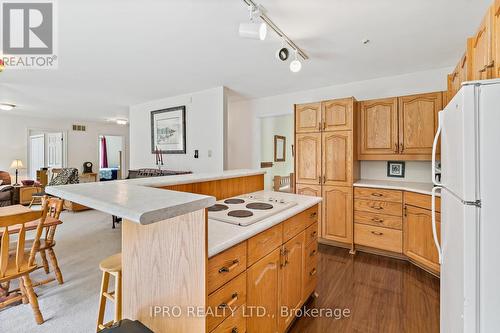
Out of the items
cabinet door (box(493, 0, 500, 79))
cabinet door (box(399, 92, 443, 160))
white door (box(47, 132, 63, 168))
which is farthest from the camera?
white door (box(47, 132, 63, 168))

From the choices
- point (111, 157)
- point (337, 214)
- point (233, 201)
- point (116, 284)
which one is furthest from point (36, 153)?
point (337, 214)

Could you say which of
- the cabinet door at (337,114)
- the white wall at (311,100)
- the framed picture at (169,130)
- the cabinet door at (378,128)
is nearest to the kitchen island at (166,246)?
the cabinet door at (337,114)

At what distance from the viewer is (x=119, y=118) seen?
693 cm

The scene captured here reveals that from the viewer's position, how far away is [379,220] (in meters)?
2.91

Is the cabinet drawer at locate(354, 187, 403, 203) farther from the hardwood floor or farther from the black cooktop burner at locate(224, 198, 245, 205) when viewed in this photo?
the black cooktop burner at locate(224, 198, 245, 205)

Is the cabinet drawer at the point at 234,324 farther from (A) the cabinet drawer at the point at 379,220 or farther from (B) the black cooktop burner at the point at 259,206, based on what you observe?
(A) the cabinet drawer at the point at 379,220

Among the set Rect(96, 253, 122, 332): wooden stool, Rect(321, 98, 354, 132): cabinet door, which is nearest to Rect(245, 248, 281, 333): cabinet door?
Rect(96, 253, 122, 332): wooden stool

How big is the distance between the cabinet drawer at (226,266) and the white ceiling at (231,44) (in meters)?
1.71

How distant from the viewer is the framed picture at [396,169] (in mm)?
3262

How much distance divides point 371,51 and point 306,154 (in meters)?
1.49

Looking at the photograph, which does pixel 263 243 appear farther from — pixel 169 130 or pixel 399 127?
pixel 169 130

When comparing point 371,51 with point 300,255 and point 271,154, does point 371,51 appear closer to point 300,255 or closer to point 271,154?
point 300,255

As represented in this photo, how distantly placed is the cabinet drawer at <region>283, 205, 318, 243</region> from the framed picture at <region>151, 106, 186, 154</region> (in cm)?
312

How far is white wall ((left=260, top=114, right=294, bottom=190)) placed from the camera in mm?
5430
